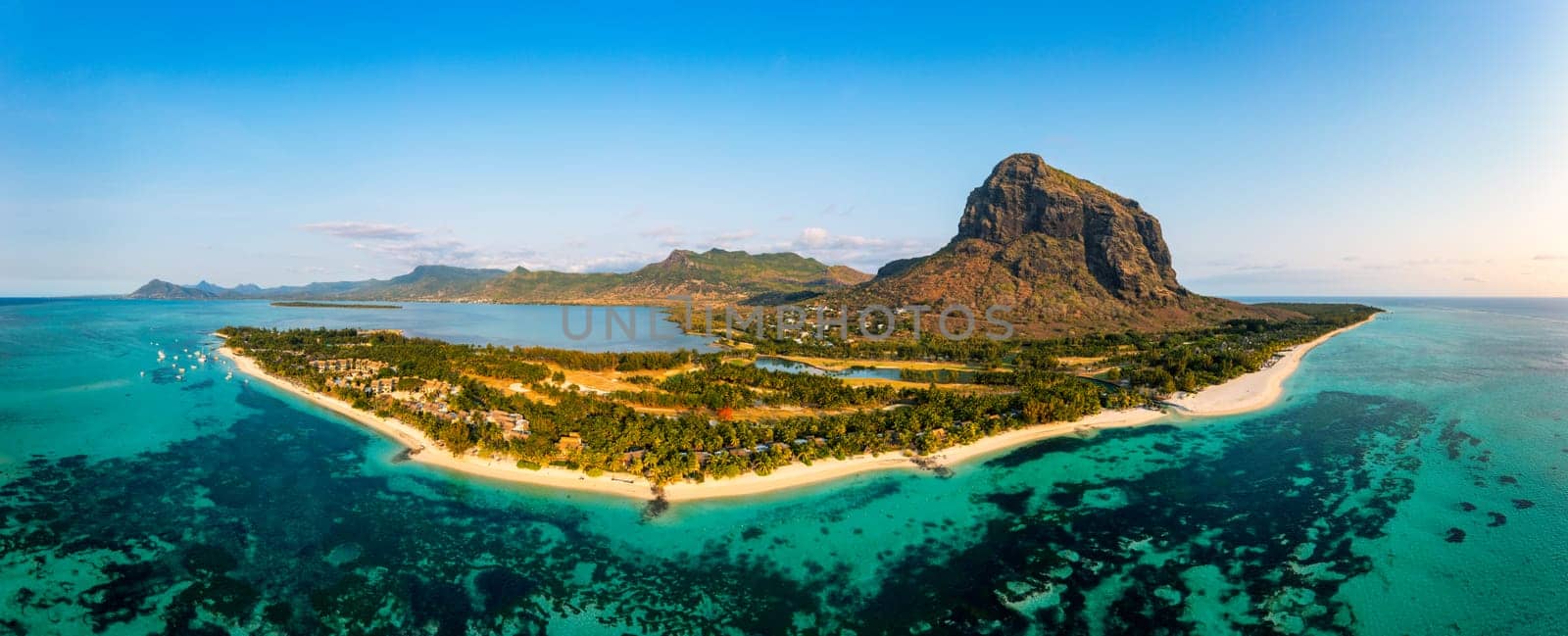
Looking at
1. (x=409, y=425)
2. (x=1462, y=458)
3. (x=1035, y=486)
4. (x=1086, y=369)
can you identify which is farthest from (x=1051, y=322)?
(x=409, y=425)

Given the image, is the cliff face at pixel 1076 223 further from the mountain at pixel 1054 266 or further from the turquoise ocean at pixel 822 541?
the turquoise ocean at pixel 822 541

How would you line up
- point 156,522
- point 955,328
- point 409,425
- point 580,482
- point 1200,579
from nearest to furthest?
point 1200,579 → point 156,522 → point 580,482 → point 409,425 → point 955,328

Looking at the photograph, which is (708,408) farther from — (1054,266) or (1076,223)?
(1076,223)

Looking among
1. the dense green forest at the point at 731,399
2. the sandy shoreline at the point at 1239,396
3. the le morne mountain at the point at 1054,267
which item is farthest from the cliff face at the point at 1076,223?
the sandy shoreline at the point at 1239,396

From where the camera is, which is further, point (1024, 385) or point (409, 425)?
point (1024, 385)

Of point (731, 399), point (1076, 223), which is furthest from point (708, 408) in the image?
point (1076, 223)

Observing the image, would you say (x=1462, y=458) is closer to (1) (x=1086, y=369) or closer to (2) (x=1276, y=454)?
(2) (x=1276, y=454)

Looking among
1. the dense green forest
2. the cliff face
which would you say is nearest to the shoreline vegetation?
the dense green forest
